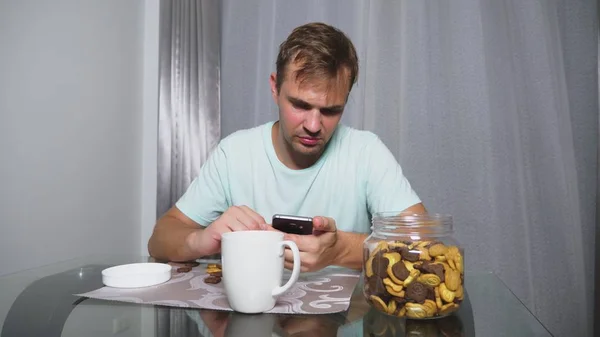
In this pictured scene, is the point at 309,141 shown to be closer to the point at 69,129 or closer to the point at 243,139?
the point at 243,139

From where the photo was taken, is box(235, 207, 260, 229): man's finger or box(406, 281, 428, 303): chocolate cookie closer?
box(406, 281, 428, 303): chocolate cookie

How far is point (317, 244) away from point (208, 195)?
0.62 metres

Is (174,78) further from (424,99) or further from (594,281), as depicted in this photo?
(594,281)

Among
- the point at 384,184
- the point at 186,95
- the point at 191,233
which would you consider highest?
the point at 186,95

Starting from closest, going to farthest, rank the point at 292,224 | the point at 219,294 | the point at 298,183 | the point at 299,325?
the point at 299,325
the point at 219,294
the point at 292,224
the point at 298,183

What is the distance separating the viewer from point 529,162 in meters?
2.09

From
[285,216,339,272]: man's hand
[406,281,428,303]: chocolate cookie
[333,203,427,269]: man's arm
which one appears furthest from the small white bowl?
[406,281,428,303]: chocolate cookie

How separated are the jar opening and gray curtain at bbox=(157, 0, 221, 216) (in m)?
1.75

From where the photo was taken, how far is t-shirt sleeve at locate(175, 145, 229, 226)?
1396mm

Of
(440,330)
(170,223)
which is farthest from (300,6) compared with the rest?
(440,330)

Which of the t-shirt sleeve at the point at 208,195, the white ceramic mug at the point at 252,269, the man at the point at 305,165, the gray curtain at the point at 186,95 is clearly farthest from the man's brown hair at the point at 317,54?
the gray curtain at the point at 186,95

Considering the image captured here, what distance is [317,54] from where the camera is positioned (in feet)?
4.14

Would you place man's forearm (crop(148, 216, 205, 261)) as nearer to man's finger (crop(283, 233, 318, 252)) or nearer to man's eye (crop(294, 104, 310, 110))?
man's finger (crop(283, 233, 318, 252))

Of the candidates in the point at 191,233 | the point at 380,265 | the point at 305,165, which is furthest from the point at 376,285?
the point at 305,165
